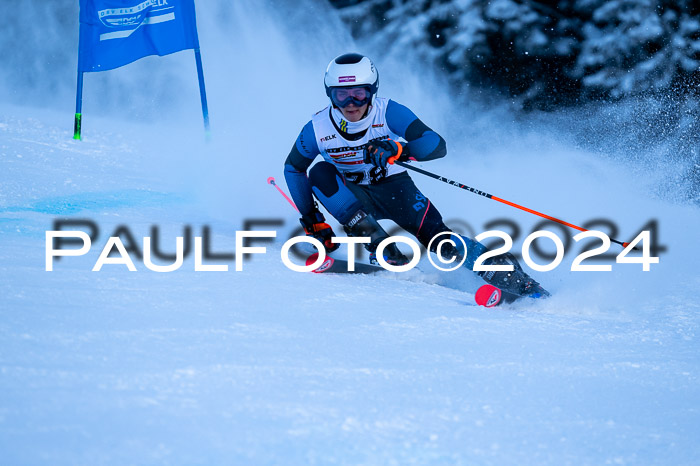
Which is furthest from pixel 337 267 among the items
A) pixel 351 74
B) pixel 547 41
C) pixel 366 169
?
pixel 547 41

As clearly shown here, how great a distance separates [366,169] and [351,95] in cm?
54

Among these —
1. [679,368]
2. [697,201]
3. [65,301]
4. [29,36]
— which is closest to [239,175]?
[65,301]

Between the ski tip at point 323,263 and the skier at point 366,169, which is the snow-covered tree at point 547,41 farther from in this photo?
the ski tip at point 323,263

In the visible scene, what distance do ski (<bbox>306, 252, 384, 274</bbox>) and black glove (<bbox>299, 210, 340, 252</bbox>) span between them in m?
0.21

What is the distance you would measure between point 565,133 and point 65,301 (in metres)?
9.61

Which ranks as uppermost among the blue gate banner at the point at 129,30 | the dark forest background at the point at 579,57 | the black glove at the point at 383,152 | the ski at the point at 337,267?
the dark forest background at the point at 579,57

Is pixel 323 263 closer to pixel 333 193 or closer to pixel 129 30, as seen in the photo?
pixel 333 193

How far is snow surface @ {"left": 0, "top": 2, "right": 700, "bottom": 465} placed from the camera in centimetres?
208

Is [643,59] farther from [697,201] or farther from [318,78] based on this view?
[318,78]

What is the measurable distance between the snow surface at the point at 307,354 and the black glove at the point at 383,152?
0.66 meters

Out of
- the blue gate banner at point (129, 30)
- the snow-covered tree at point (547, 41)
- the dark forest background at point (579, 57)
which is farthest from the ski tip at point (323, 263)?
the snow-covered tree at point (547, 41)

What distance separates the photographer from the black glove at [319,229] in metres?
4.51

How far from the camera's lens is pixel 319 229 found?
4559mm

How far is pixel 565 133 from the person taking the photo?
11305 millimetres
